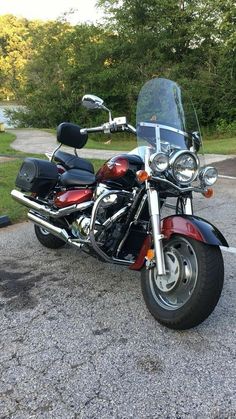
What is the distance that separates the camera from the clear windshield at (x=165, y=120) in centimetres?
345

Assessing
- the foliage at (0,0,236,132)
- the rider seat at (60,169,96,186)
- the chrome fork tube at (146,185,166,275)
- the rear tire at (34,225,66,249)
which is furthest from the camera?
the foliage at (0,0,236,132)

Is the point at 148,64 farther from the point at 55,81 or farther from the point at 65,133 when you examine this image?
the point at 65,133

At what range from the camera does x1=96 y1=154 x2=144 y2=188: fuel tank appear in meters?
3.52

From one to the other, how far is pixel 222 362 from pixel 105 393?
75 cm

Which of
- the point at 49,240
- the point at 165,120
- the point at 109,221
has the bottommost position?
the point at 49,240

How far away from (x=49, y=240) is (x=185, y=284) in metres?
2.18

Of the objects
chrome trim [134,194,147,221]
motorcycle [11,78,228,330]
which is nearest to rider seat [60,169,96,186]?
motorcycle [11,78,228,330]

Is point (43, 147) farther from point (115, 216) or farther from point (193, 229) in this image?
point (193, 229)

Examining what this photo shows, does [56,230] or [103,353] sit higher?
[56,230]

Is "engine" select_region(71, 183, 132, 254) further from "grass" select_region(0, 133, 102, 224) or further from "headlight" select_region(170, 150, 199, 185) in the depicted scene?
"grass" select_region(0, 133, 102, 224)

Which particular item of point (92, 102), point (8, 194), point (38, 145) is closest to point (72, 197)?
point (92, 102)

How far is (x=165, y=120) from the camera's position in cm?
353

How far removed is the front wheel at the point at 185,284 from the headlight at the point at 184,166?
0.41 m

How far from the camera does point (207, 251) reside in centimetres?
297
